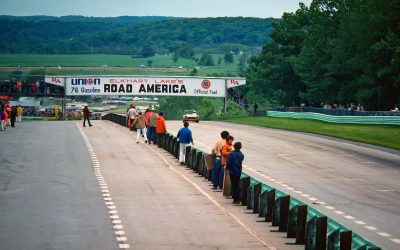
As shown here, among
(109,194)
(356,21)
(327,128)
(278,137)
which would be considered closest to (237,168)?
(109,194)

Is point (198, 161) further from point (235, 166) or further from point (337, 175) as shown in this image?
point (235, 166)

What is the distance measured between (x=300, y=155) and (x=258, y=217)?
22800 millimetres

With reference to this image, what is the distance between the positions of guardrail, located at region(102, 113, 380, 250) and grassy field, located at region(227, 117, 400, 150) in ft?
92.3

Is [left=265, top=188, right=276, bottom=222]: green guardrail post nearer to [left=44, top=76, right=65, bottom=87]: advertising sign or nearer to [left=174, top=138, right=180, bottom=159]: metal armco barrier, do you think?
[left=174, top=138, right=180, bottom=159]: metal armco barrier

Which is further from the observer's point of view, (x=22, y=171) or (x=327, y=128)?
(x=327, y=128)

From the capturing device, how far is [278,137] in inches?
2378

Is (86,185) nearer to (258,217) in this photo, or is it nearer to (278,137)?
(258,217)

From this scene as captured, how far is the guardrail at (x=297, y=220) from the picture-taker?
16.0m

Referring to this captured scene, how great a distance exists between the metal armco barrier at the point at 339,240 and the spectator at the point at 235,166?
9.16 m

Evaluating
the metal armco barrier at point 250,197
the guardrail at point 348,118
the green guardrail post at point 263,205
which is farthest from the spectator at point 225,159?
the guardrail at point 348,118

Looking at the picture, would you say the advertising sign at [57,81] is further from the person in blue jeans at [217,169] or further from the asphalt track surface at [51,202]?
the person in blue jeans at [217,169]

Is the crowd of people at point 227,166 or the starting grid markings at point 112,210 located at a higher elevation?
the crowd of people at point 227,166

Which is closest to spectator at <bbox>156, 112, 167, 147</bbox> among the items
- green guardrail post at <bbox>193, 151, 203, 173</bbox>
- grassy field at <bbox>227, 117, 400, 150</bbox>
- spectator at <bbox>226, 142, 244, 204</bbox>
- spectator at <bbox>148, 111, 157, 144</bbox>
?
spectator at <bbox>148, 111, 157, 144</bbox>

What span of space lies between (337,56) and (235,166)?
78039 millimetres
